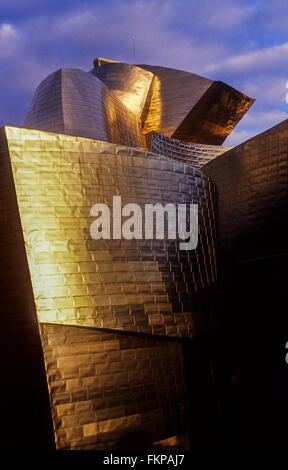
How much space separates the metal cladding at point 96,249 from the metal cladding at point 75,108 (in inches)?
157

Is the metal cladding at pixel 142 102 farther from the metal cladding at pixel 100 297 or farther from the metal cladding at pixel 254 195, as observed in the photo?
the metal cladding at pixel 100 297

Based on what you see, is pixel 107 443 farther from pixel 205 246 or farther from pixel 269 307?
pixel 269 307

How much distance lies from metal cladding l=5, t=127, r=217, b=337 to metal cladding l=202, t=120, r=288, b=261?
178cm

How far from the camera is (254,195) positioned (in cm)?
820

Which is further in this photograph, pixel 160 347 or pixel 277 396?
pixel 277 396

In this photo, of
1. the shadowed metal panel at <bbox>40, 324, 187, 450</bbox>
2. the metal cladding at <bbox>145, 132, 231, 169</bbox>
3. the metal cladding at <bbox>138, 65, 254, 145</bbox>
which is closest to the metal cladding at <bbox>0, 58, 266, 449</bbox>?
the shadowed metal panel at <bbox>40, 324, 187, 450</bbox>

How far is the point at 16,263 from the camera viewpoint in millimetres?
5805

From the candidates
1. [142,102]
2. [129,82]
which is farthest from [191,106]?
[129,82]

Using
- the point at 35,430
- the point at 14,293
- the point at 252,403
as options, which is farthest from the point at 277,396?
the point at 14,293

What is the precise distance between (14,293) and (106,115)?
20.7 ft

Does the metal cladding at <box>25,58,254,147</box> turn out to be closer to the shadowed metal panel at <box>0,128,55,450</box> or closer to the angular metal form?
the angular metal form

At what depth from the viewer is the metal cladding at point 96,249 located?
5.84m

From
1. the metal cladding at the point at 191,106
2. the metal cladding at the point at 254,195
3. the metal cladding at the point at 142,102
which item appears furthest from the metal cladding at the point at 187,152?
the metal cladding at the point at 191,106

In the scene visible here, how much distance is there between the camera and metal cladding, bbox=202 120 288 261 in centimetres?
787
